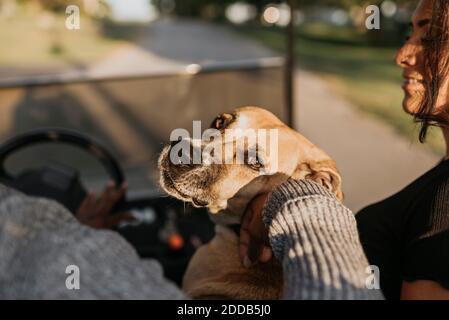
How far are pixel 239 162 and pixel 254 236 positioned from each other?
242 mm

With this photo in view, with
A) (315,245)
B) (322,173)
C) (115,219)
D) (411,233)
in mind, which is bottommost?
(115,219)

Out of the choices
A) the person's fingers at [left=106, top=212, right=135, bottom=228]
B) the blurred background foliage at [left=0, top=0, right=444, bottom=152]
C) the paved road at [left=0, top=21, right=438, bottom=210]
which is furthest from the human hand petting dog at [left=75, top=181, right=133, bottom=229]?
the blurred background foliage at [left=0, top=0, right=444, bottom=152]

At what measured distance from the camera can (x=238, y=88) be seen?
3.28m

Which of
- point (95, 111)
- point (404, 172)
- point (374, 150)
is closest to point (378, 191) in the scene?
point (404, 172)

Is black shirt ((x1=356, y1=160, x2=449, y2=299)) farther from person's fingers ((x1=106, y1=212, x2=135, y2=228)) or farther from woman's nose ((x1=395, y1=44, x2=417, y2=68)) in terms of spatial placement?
person's fingers ((x1=106, y1=212, x2=135, y2=228))

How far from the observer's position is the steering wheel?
2053 mm

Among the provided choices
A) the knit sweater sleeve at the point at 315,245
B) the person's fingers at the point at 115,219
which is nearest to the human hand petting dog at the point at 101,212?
the person's fingers at the point at 115,219

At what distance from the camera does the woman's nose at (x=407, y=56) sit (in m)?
1.50

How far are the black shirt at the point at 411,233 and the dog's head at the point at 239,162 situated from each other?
15 cm

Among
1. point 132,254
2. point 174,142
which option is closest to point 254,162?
point 174,142

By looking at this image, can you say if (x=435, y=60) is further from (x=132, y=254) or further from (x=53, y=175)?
(x=53, y=175)

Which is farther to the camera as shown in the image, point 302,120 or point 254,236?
point 302,120

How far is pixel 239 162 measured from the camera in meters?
1.68
